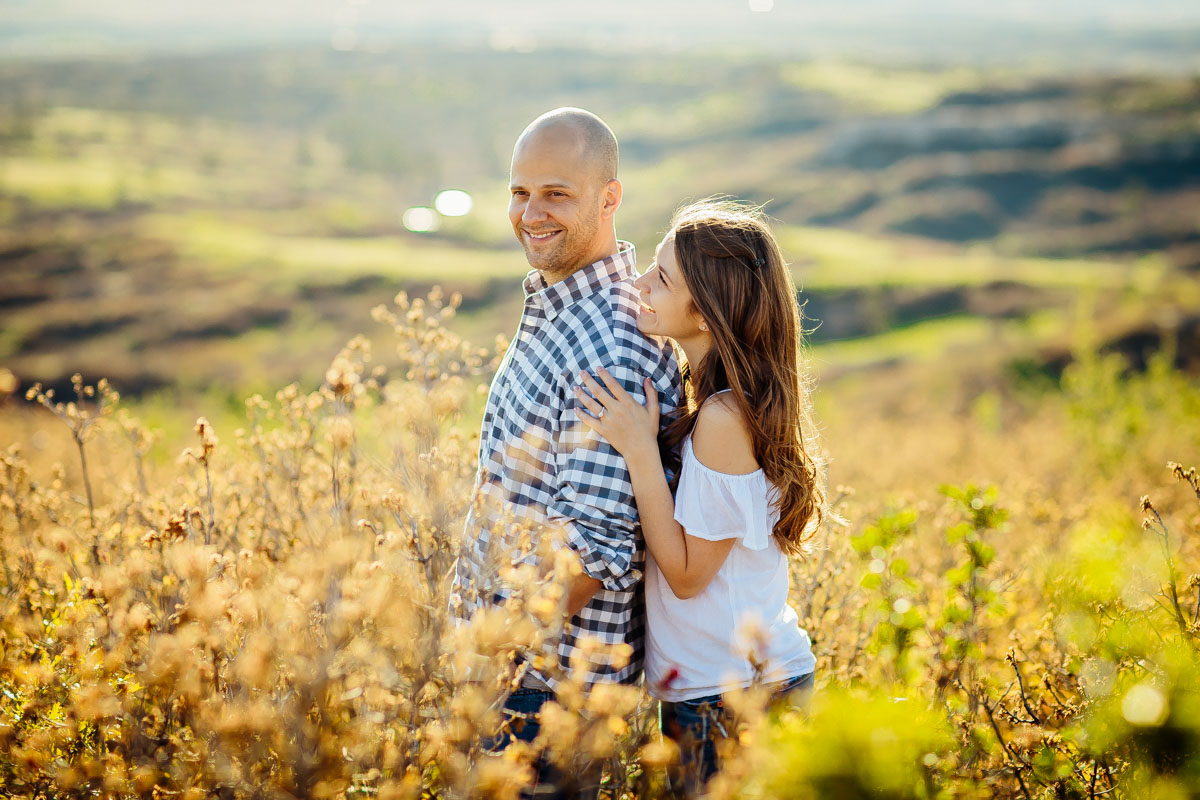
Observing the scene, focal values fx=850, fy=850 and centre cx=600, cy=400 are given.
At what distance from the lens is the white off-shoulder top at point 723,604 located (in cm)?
256

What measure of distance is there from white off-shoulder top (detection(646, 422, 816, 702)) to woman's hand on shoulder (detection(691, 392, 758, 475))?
0.09 ft

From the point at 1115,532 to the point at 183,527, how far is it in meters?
3.18

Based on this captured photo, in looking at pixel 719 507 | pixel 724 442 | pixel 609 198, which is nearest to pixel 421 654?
pixel 719 507

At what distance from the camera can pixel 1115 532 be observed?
300 cm

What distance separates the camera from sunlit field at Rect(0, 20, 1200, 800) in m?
2.06

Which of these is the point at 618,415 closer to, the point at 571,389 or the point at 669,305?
the point at 571,389

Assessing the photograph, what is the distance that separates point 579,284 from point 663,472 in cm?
79

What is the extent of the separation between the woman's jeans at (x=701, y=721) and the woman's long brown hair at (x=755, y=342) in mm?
448

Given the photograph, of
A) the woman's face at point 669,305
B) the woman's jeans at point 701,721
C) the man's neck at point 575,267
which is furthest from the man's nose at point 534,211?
the woman's jeans at point 701,721

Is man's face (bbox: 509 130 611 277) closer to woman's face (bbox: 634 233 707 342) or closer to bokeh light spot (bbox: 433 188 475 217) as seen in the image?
woman's face (bbox: 634 233 707 342)

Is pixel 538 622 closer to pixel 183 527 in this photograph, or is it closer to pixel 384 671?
pixel 384 671

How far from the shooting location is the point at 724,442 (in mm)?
2586

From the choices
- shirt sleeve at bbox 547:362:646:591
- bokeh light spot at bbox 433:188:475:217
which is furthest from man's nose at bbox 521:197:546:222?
bokeh light spot at bbox 433:188:475:217

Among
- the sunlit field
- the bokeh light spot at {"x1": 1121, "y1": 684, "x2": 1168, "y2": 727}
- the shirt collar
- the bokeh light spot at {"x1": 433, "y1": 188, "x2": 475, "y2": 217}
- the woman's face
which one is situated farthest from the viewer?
the bokeh light spot at {"x1": 433, "y1": 188, "x2": 475, "y2": 217}
